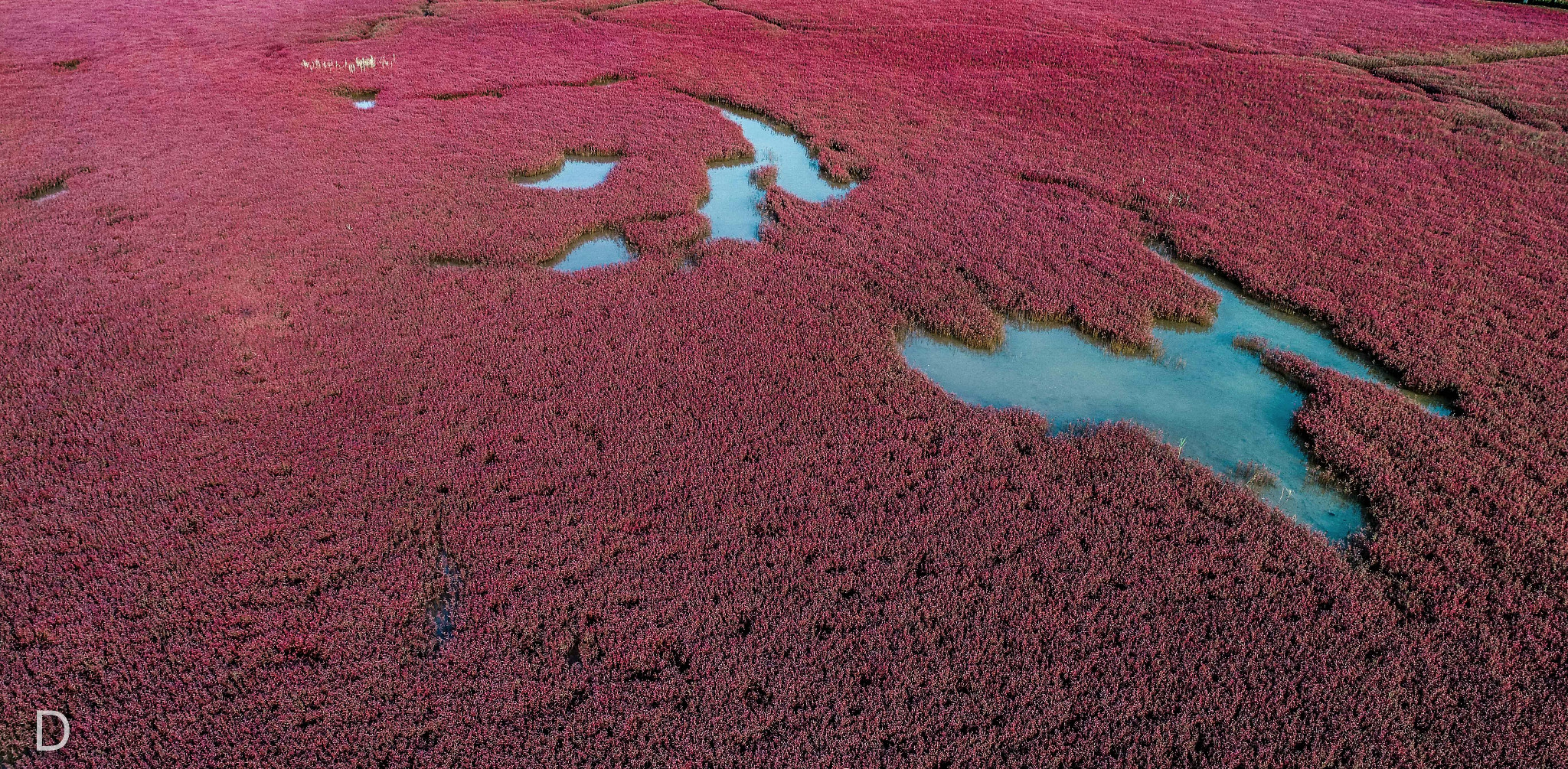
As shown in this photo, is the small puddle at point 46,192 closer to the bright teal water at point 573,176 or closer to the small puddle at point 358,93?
the small puddle at point 358,93

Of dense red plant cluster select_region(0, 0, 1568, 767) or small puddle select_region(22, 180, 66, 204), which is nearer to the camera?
dense red plant cluster select_region(0, 0, 1568, 767)

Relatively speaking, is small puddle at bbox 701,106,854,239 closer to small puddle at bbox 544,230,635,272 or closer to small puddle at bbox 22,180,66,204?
small puddle at bbox 544,230,635,272

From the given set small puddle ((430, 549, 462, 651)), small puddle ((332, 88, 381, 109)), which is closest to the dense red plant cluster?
small puddle ((430, 549, 462, 651))

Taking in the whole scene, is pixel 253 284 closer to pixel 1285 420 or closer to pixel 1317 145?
pixel 1285 420

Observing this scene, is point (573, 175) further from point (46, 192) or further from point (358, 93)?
point (358, 93)

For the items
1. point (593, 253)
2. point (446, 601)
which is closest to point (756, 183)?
point (593, 253)

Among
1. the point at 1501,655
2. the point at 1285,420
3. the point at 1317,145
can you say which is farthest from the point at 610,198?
the point at 1317,145

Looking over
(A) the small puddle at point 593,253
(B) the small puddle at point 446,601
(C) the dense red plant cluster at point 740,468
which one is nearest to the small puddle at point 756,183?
(C) the dense red plant cluster at point 740,468
